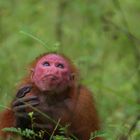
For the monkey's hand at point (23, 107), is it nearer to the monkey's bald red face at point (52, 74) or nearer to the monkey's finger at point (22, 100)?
the monkey's finger at point (22, 100)

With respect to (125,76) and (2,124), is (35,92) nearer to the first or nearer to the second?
(2,124)

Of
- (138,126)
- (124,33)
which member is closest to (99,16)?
(124,33)

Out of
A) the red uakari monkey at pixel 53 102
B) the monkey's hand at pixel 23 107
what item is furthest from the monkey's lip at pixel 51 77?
the monkey's hand at pixel 23 107

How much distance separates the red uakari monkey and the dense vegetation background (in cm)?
181

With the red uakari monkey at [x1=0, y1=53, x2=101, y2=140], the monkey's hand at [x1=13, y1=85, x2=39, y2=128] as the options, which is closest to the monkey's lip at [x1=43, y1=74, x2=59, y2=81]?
the red uakari monkey at [x1=0, y1=53, x2=101, y2=140]

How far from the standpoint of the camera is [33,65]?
26.3 ft

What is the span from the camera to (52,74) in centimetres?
762

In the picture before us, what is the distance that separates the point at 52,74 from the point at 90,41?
3.42m

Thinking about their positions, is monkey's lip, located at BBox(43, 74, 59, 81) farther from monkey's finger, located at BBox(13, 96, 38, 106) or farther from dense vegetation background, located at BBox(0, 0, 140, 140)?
dense vegetation background, located at BBox(0, 0, 140, 140)

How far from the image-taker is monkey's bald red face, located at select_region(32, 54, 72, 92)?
7.62m

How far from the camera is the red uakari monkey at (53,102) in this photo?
7465mm

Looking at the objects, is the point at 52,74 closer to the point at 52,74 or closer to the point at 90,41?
the point at 52,74

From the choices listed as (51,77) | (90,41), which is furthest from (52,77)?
(90,41)

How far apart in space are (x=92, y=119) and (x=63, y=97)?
32cm
